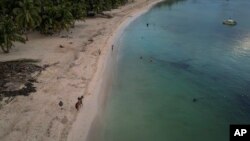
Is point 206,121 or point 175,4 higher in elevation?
point 175,4

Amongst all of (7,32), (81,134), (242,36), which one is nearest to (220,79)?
(81,134)

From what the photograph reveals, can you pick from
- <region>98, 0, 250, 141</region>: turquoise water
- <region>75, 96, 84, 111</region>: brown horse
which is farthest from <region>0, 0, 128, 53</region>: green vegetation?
<region>75, 96, 84, 111</region>: brown horse

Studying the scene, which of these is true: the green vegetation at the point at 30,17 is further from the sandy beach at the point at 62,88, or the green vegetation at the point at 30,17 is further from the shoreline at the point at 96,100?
the shoreline at the point at 96,100

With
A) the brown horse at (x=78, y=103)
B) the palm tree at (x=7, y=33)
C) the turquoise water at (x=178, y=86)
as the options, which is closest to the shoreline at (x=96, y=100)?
the brown horse at (x=78, y=103)

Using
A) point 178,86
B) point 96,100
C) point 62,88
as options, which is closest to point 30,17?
point 62,88

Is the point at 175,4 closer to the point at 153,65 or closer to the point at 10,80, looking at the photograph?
the point at 153,65

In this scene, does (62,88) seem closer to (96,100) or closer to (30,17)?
(96,100)
